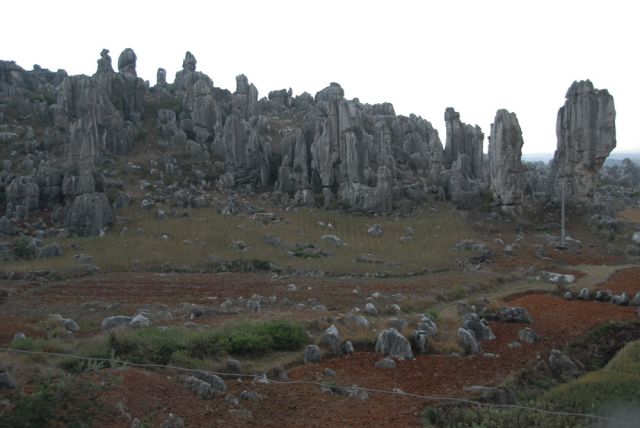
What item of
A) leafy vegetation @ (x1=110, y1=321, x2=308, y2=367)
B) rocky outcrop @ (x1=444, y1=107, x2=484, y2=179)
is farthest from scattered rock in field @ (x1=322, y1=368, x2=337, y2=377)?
rocky outcrop @ (x1=444, y1=107, x2=484, y2=179)

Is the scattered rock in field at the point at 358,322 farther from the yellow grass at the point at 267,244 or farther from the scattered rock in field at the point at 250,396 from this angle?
the yellow grass at the point at 267,244

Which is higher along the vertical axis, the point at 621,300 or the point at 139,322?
the point at 139,322

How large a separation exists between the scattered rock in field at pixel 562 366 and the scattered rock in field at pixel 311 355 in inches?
212

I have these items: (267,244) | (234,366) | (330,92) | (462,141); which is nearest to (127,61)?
(330,92)

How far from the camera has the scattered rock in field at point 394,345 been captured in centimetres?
1370

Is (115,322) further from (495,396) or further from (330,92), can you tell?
(330,92)

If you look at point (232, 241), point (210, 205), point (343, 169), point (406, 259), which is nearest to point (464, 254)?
point (406, 259)

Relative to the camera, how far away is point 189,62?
216 ft

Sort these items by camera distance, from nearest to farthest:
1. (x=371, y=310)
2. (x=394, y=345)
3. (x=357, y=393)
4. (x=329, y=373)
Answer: (x=357, y=393)
(x=329, y=373)
(x=394, y=345)
(x=371, y=310)

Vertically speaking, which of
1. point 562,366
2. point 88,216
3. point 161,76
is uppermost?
point 161,76

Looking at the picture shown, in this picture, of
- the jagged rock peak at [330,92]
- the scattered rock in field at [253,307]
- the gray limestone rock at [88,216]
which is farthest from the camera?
the jagged rock peak at [330,92]

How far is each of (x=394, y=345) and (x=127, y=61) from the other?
5468cm

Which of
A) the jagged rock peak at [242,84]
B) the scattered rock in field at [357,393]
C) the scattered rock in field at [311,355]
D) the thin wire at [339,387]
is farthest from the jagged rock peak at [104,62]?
the scattered rock in field at [357,393]

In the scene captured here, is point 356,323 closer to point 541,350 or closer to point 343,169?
point 541,350
